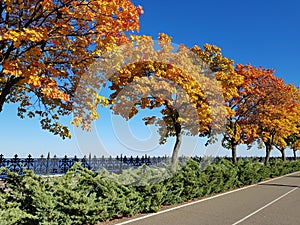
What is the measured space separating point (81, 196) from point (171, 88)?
6281 mm

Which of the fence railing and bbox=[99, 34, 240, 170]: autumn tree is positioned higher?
bbox=[99, 34, 240, 170]: autumn tree

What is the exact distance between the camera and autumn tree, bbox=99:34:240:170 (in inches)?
459

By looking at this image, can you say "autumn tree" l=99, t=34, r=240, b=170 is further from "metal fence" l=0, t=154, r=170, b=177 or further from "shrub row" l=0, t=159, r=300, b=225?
"metal fence" l=0, t=154, r=170, b=177

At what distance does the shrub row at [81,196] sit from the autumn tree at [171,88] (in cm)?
162

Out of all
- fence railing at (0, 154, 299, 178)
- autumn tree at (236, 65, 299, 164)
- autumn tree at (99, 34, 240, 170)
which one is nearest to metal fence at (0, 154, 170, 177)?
fence railing at (0, 154, 299, 178)

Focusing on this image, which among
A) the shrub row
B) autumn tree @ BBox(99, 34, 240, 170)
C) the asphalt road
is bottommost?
the asphalt road

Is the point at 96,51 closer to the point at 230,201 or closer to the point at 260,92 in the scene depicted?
the point at 230,201

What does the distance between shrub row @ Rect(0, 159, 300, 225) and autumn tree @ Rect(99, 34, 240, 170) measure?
5.30ft

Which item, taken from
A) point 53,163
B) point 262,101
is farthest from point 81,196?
point 262,101

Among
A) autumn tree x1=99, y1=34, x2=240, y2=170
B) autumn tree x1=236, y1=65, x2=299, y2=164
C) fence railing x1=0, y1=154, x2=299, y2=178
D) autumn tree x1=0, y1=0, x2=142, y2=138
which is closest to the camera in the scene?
autumn tree x1=0, y1=0, x2=142, y2=138

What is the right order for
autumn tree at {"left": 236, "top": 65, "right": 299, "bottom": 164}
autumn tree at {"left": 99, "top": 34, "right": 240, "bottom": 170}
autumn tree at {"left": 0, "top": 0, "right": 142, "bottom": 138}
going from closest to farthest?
autumn tree at {"left": 0, "top": 0, "right": 142, "bottom": 138}
autumn tree at {"left": 99, "top": 34, "right": 240, "bottom": 170}
autumn tree at {"left": 236, "top": 65, "right": 299, "bottom": 164}

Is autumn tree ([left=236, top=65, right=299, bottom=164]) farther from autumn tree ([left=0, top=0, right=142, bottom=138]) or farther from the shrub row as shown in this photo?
autumn tree ([left=0, top=0, right=142, bottom=138])

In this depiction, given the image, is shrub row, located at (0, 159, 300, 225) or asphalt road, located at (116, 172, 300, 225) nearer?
shrub row, located at (0, 159, 300, 225)

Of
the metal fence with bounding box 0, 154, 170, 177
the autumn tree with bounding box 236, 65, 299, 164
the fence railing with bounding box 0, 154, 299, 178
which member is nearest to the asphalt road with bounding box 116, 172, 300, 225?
the fence railing with bounding box 0, 154, 299, 178
